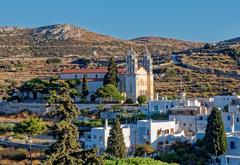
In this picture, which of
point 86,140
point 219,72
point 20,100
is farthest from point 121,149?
point 219,72

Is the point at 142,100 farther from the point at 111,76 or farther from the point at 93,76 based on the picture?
the point at 93,76

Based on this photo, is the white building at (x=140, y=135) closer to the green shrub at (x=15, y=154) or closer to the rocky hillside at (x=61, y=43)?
the green shrub at (x=15, y=154)

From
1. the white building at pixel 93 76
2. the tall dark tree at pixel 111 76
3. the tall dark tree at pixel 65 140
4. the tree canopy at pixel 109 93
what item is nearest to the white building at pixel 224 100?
the tree canopy at pixel 109 93

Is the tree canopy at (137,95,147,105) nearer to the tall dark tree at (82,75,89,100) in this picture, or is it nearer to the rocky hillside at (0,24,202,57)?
the tall dark tree at (82,75,89,100)

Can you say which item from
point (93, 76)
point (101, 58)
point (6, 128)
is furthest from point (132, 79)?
point (101, 58)

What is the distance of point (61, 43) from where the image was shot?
5522 inches

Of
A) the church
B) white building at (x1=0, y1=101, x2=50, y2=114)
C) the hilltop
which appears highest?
the hilltop

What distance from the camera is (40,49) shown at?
13125cm

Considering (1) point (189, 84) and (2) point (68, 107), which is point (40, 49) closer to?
(1) point (189, 84)

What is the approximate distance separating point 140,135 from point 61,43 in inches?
3764

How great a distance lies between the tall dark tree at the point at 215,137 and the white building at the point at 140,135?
5.51m

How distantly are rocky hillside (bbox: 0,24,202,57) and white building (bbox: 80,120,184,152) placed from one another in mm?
79004

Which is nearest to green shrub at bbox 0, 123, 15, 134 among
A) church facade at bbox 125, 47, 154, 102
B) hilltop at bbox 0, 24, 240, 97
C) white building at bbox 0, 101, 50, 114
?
white building at bbox 0, 101, 50, 114

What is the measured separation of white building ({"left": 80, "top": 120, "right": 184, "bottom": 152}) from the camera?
4609cm
